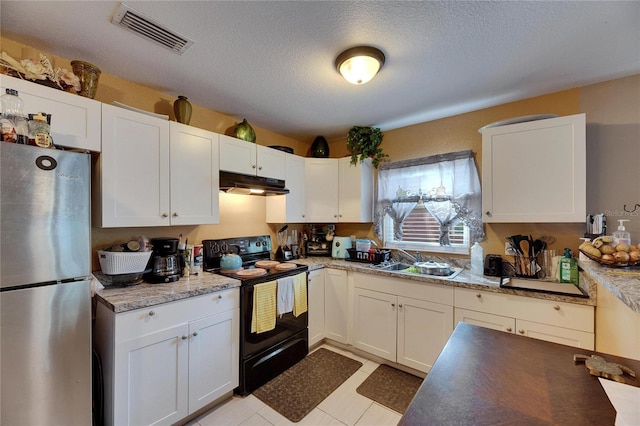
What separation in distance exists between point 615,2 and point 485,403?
1922 millimetres

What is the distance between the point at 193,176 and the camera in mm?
2139

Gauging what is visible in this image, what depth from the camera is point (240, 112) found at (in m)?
2.63

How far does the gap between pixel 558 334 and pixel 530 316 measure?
0.17 m

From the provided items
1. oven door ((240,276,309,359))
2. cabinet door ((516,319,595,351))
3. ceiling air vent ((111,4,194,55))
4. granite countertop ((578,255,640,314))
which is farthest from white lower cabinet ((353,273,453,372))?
ceiling air vent ((111,4,194,55))

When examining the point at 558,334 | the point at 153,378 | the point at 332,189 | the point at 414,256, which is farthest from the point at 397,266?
the point at 153,378

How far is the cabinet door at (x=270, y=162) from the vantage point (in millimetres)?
2643

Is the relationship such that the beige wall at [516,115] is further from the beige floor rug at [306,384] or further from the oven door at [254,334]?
the beige floor rug at [306,384]

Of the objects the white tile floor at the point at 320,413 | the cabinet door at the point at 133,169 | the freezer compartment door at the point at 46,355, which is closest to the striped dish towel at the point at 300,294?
the white tile floor at the point at 320,413

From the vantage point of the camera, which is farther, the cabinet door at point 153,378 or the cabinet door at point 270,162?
the cabinet door at point 270,162

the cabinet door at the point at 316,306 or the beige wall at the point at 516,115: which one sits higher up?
the beige wall at the point at 516,115

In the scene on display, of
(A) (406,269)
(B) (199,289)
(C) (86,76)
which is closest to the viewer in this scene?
(C) (86,76)

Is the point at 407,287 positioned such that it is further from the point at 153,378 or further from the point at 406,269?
the point at 153,378

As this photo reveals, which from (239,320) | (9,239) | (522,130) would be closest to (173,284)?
(239,320)

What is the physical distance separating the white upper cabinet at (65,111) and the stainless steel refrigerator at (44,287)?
1.14ft
